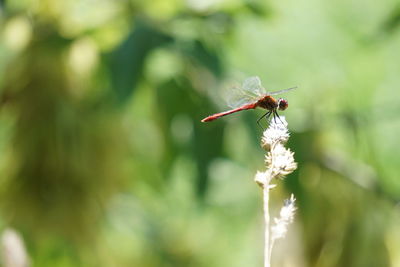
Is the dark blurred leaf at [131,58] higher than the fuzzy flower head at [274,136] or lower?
higher

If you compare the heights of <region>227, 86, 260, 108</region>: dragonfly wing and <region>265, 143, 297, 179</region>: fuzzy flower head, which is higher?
<region>227, 86, 260, 108</region>: dragonfly wing

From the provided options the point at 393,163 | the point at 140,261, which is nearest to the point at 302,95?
the point at 393,163

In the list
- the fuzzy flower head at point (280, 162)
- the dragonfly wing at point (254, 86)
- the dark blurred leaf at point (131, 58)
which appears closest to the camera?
the fuzzy flower head at point (280, 162)

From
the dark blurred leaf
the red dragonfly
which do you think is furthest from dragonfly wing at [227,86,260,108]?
the dark blurred leaf

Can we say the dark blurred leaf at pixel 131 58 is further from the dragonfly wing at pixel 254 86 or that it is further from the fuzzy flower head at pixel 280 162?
the fuzzy flower head at pixel 280 162

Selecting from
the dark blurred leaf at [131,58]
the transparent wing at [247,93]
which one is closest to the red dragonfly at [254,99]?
the transparent wing at [247,93]

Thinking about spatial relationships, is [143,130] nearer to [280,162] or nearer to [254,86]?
[254,86]

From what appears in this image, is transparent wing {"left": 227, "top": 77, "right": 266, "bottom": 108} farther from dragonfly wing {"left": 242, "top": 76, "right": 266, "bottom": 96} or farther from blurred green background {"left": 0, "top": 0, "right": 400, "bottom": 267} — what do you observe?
blurred green background {"left": 0, "top": 0, "right": 400, "bottom": 267}
